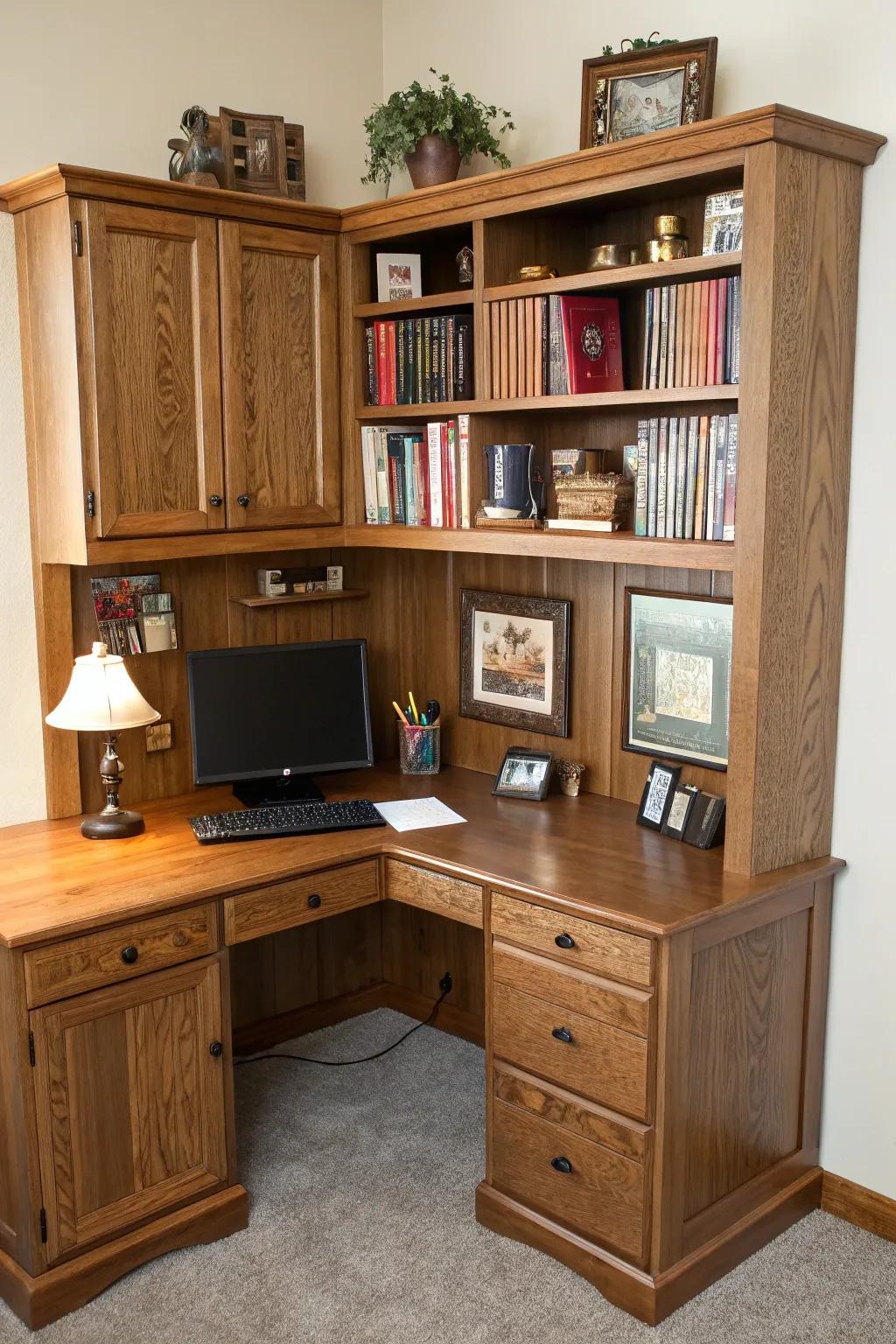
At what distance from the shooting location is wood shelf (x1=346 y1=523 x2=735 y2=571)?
2.47 meters

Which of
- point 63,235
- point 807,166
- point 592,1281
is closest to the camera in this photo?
point 807,166

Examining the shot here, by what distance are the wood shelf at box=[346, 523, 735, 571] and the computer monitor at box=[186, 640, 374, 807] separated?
303 mm

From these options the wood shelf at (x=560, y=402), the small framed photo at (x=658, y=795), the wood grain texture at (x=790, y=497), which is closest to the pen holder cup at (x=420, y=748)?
the small framed photo at (x=658, y=795)

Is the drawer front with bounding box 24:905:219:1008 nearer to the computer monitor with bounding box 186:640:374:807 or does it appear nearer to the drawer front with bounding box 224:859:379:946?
the drawer front with bounding box 224:859:379:946

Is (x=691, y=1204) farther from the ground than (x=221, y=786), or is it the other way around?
(x=221, y=786)

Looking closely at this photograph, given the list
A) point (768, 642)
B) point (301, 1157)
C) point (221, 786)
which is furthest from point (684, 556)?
point (301, 1157)

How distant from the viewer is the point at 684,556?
249 centimetres

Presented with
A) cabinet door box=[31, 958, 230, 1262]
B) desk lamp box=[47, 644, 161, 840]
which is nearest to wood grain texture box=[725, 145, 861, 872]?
cabinet door box=[31, 958, 230, 1262]

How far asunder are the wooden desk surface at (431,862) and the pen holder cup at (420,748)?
9.7 inches

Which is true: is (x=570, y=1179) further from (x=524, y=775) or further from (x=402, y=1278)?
(x=524, y=775)

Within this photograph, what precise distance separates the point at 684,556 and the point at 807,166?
757 mm

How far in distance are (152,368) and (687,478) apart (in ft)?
3.99

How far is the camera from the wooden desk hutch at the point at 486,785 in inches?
93.1

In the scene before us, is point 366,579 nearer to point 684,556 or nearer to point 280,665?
point 280,665
